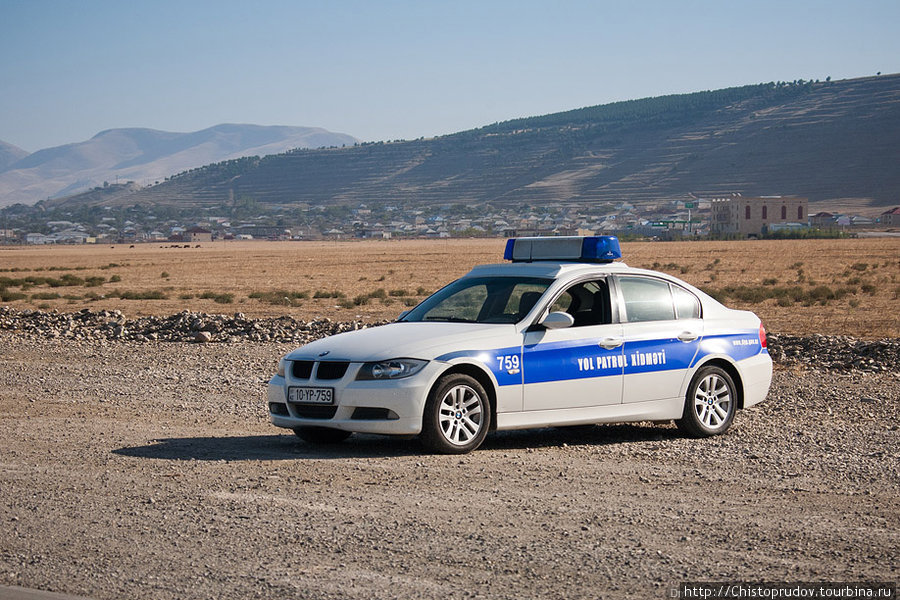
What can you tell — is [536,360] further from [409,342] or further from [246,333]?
[246,333]

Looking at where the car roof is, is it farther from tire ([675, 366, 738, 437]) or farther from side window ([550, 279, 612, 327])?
tire ([675, 366, 738, 437])

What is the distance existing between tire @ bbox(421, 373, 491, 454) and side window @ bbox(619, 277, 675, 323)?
1794 mm

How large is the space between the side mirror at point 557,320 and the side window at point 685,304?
151cm

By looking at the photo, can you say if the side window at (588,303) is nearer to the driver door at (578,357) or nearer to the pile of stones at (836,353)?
the driver door at (578,357)

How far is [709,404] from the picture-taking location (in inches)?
421

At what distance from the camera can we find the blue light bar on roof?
34.9 ft

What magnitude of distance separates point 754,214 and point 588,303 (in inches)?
6276

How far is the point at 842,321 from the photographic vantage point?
2619 centimetres

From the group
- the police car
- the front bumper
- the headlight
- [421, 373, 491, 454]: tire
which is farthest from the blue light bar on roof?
the front bumper

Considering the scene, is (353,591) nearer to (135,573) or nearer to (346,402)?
(135,573)

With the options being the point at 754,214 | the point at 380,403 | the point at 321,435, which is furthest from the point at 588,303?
the point at 754,214

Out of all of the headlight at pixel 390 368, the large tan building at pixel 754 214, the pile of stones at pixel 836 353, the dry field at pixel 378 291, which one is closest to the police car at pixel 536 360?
the headlight at pixel 390 368

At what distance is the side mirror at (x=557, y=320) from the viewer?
9.62 m

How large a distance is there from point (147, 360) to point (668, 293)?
972 centimetres
